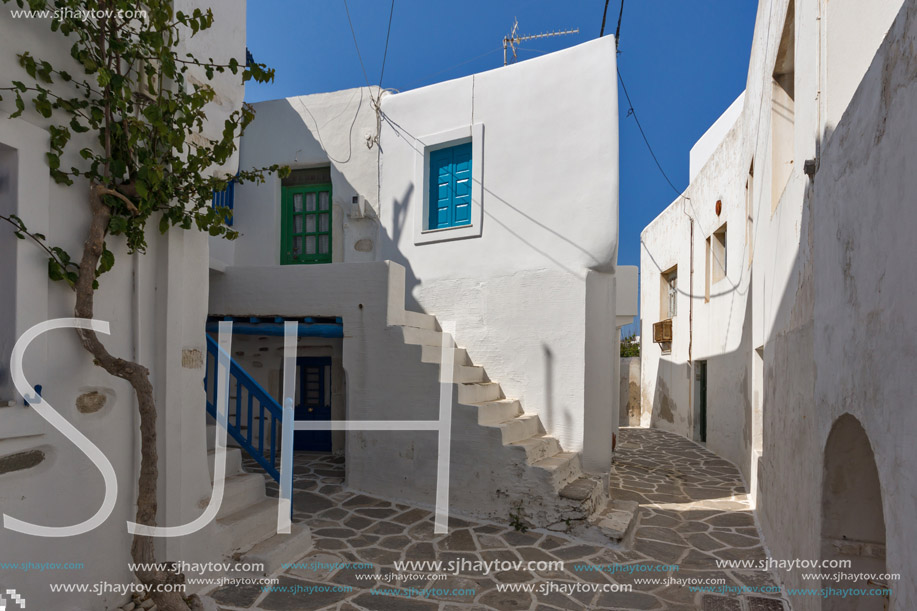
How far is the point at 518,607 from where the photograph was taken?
3.96 metres

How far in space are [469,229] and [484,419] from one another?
8.82 ft

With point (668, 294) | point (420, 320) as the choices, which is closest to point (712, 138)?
point (668, 294)

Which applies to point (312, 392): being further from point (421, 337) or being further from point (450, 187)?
point (450, 187)

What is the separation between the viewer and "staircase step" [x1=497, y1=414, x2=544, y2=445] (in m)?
5.80

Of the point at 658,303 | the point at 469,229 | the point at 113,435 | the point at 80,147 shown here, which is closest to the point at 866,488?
the point at 113,435

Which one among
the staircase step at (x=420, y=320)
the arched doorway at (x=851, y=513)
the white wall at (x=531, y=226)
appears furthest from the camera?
the staircase step at (x=420, y=320)

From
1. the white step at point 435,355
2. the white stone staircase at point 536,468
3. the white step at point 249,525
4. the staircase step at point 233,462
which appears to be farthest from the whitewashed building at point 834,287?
the staircase step at point 233,462

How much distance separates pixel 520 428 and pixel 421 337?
1526 mm

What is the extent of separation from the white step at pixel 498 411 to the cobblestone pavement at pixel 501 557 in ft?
3.45

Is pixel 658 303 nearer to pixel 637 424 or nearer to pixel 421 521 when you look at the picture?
pixel 637 424

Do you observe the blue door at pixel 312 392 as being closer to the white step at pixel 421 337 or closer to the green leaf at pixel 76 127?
the white step at pixel 421 337

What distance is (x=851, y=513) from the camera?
2.82 meters

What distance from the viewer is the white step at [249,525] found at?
4.17 meters

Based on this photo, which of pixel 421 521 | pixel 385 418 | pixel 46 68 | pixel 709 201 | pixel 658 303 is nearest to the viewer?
pixel 46 68
